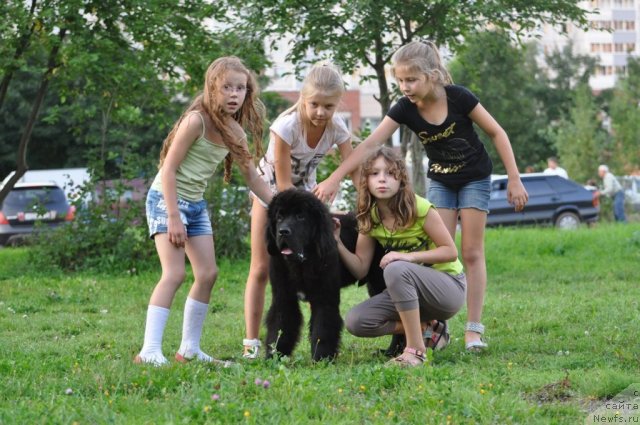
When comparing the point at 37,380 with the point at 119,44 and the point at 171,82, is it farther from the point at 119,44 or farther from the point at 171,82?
the point at 171,82

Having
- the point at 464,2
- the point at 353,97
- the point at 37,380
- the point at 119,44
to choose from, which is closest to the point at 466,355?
the point at 37,380

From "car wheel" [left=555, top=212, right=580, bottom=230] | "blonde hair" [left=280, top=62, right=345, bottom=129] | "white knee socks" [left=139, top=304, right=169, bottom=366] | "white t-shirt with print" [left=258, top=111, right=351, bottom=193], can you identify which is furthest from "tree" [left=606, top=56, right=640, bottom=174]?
"white knee socks" [left=139, top=304, right=169, bottom=366]

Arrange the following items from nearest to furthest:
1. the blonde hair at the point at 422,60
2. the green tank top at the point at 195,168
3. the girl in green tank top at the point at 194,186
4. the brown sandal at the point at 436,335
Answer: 1. the girl in green tank top at the point at 194,186
2. the green tank top at the point at 195,168
3. the blonde hair at the point at 422,60
4. the brown sandal at the point at 436,335

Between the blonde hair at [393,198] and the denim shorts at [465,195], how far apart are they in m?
0.51

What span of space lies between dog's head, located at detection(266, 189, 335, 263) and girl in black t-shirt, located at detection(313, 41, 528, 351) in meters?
0.47

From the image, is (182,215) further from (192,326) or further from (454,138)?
(454,138)

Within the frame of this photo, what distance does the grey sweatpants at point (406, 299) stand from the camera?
5516mm

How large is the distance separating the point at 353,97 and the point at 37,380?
44645mm

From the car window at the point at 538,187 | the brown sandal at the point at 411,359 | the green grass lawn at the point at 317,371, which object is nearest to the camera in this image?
the green grass lawn at the point at 317,371

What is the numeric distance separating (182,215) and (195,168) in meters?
0.30

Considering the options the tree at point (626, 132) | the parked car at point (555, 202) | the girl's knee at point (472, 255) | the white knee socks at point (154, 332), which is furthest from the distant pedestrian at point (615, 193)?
the white knee socks at point (154, 332)

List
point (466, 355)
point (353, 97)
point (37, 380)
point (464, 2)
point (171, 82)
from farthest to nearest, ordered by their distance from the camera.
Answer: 1. point (353, 97)
2. point (171, 82)
3. point (464, 2)
4. point (466, 355)
5. point (37, 380)

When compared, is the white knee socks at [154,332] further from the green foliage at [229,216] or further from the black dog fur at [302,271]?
the green foliage at [229,216]

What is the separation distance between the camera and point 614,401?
434cm
